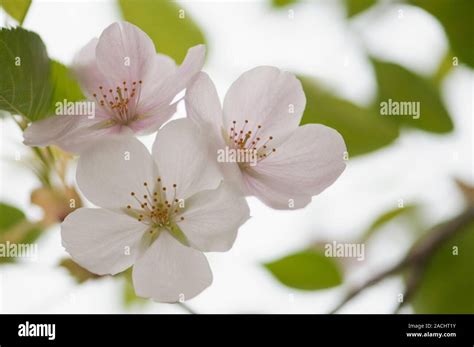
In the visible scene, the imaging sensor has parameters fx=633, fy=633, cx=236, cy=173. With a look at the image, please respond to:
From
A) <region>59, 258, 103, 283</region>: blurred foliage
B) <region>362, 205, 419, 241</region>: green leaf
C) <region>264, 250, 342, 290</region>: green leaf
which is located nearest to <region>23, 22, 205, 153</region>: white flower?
<region>59, 258, 103, 283</region>: blurred foliage

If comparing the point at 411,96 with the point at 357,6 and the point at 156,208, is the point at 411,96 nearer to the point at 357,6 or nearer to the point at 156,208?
the point at 357,6

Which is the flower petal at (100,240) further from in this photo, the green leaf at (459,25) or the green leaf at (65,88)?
the green leaf at (459,25)

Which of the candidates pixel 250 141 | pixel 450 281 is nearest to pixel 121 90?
pixel 250 141

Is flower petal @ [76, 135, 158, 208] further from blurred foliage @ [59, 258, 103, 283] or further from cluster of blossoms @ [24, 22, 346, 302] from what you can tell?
blurred foliage @ [59, 258, 103, 283]

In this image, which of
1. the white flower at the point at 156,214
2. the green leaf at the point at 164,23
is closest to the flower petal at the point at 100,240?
the white flower at the point at 156,214

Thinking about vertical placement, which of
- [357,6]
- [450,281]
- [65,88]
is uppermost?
[357,6]
